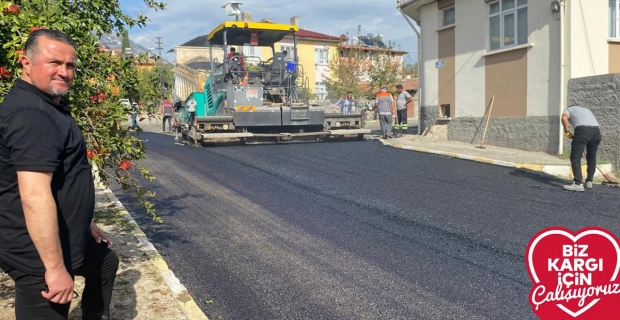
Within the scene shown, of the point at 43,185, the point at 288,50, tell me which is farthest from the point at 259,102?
the point at 43,185

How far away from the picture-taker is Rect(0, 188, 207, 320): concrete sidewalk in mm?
3455

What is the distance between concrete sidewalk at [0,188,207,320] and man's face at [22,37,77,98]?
169 centimetres

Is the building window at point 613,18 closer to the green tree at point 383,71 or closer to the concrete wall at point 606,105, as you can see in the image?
the concrete wall at point 606,105

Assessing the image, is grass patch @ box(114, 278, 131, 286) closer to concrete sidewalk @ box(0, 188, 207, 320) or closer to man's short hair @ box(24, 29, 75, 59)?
concrete sidewalk @ box(0, 188, 207, 320)

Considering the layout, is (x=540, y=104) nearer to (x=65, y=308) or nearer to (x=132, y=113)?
(x=132, y=113)

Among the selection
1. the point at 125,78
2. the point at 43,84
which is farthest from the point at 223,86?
the point at 43,84

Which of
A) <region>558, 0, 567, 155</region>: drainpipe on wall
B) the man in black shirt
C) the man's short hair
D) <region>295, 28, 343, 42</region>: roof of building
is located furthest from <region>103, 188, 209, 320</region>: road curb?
<region>295, 28, 343, 42</region>: roof of building

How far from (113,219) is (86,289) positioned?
3035 millimetres

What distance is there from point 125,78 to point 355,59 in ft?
116

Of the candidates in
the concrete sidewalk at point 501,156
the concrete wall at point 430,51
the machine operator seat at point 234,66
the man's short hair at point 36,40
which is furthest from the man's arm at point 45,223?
the concrete wall at point 430,51

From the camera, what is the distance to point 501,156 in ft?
37.5

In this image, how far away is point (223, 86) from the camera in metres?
14.9

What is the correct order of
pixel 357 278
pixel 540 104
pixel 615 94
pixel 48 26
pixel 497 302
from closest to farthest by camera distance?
1. pixel 48 26
2. pixel 497 302
3. pixel 357 278
4. pixel 615 94
5. pixel 540 104

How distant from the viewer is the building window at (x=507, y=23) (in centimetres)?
1282
